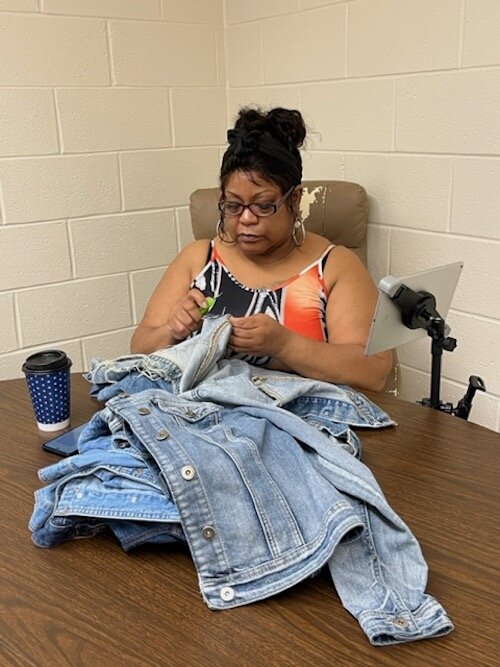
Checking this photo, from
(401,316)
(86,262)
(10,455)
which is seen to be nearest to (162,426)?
(10,455)

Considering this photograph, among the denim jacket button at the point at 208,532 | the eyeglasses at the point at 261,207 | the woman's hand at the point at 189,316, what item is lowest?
the denim jacket button at the point at 208,532

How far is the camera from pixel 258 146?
168 cm

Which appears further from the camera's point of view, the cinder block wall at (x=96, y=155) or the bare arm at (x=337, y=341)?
the cinder block wall at (x=96, y=155)

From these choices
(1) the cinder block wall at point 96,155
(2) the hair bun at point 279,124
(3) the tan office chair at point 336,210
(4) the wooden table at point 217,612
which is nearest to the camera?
(4) the wooden table at point 217,612

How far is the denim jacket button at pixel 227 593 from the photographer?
885 mm

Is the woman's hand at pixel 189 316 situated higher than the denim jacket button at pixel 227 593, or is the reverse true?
the woman's hand at pixel 189 316

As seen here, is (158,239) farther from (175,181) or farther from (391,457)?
(391,457)

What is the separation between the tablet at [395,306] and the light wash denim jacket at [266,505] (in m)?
0.26

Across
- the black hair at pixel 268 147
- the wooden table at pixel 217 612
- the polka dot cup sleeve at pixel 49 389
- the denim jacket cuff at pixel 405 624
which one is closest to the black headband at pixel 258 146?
the black hair at pixel 268 147

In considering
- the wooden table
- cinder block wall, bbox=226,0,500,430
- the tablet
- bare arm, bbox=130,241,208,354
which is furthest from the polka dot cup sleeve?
cinder block wall, bbox=226,0,500,430

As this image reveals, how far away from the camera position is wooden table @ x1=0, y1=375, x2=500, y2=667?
805 millimetres

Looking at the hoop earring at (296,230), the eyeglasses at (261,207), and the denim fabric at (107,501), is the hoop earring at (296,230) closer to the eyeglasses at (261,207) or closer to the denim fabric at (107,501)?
the eyeglasses at (261,207)

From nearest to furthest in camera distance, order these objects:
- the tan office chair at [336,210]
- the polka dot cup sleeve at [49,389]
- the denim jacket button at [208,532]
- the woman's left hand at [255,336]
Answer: the denim jacket button at [208,532] → the polka dot cup sleeve at [49,389] → the woman's left hand at [255,336] → the tan office chair at [336,210]

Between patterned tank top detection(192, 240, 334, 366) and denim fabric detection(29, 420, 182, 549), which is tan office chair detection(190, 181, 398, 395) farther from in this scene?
denim fabric detection(29, 420, 182, 549)
